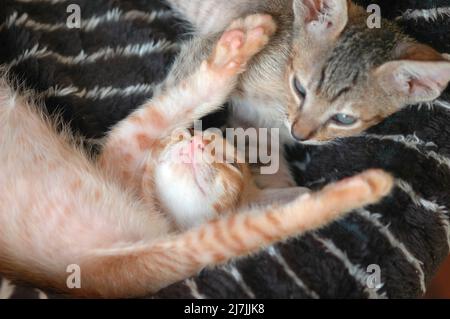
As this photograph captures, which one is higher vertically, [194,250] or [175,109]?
[175,109]

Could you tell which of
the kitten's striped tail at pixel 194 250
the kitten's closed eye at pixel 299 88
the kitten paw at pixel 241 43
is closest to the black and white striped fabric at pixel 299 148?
the kitten's striped tail at pixel 194 250

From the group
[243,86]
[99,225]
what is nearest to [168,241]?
[99,225]

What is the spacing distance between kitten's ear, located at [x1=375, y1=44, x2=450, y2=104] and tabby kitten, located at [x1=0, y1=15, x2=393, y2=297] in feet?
1.07

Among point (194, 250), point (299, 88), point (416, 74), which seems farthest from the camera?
point (299, 88)

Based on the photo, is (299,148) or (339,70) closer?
(339,70)

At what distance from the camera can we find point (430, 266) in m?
1.21

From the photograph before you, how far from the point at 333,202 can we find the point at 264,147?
1.71 ft

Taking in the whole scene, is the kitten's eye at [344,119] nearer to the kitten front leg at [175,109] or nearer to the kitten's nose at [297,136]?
the kitten's nose at [297,136]

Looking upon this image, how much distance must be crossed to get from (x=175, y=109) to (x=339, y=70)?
43cm

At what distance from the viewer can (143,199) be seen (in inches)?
54.1

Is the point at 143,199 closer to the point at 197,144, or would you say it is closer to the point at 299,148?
the point at 197,144

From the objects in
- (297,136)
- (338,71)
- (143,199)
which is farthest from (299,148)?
(143,199)

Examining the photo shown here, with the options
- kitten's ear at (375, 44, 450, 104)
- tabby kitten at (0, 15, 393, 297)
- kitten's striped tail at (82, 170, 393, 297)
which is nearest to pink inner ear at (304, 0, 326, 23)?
tabby kitten at (0, 15, 393, 297)

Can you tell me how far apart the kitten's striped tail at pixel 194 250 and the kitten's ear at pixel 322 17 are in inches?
18.6
